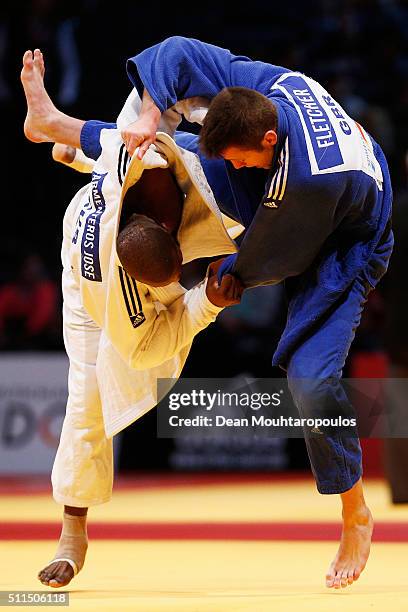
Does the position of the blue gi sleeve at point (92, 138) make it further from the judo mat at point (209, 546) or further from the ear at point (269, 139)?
the judo mat at point (209, 546)

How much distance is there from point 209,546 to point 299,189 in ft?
7.29

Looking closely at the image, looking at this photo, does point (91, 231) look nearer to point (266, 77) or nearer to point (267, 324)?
point (266, 77)

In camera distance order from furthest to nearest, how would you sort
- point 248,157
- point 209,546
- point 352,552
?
point 209,546 → point 352,552 → point 248,157

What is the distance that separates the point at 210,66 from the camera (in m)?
3.50

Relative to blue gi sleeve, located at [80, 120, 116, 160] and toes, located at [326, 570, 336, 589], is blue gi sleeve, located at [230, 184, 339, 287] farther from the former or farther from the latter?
toes, located at [326, 570, 336, 589]

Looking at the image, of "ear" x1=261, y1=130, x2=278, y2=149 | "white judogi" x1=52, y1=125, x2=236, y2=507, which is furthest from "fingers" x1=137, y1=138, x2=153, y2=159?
"ear" x1=261, y1=130, x2=278, y2=149

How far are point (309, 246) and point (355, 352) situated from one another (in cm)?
458

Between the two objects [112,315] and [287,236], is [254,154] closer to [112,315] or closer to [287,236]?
[287,236]

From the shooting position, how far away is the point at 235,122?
310 cm

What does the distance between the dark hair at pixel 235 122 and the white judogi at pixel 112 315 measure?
0.94ft

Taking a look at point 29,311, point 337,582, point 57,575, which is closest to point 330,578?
point 337,582

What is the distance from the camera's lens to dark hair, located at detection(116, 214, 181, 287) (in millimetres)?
3225

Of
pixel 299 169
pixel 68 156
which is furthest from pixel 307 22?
pixel 299 169
